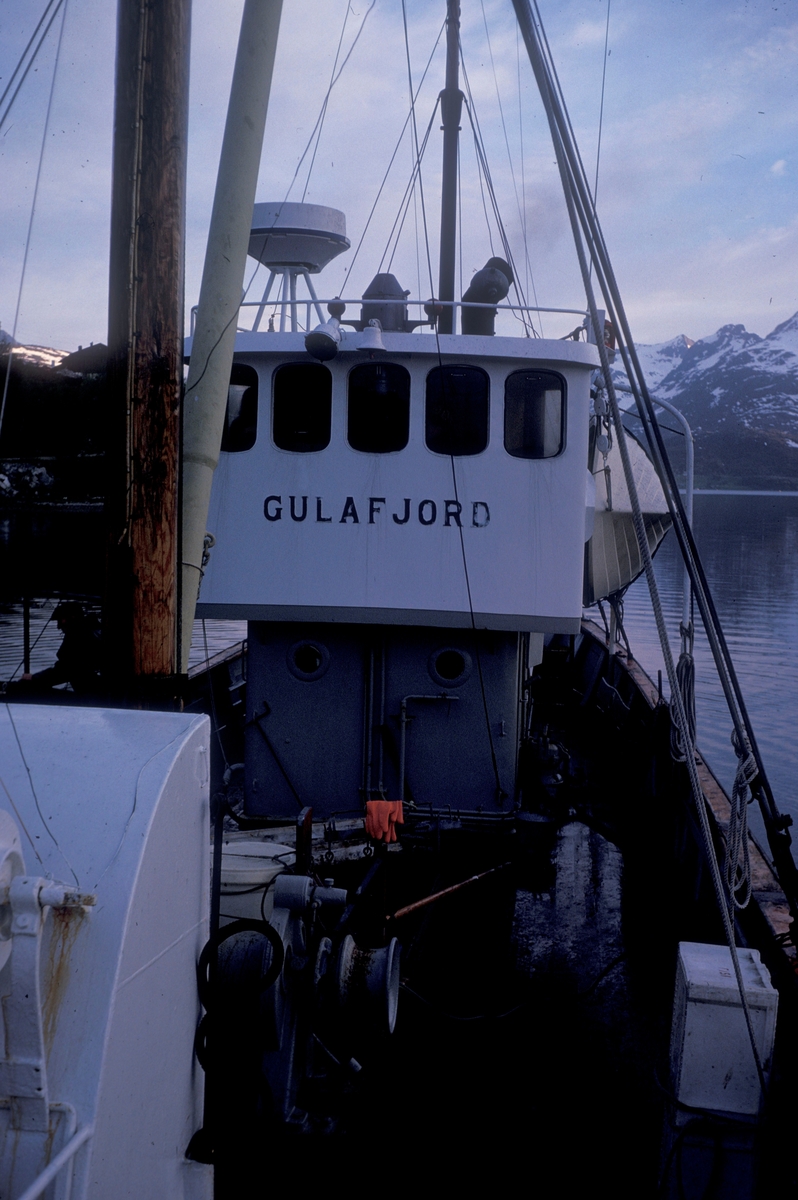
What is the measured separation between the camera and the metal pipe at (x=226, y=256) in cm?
475

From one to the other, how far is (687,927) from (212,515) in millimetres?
5937

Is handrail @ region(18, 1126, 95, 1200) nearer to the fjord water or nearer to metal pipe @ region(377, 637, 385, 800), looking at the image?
metal pipe @ region(377, 637, 385, 800)

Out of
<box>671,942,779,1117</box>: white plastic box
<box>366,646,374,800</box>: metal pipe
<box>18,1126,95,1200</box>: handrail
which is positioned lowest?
<box>671,942,779,1117</box>: white plastic box

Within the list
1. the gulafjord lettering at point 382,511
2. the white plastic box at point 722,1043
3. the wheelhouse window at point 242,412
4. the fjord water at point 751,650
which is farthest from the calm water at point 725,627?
the white plastic box at point 722,1043

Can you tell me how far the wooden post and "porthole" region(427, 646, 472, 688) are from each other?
496cm

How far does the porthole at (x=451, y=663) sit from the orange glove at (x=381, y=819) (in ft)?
7.56

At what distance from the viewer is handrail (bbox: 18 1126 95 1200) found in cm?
243

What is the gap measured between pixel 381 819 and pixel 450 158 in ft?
29.9

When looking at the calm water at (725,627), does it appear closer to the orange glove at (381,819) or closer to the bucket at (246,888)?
the bucket at (246,888)

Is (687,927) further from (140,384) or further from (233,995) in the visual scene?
(140,384)

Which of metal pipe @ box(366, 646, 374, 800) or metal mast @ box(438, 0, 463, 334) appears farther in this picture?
metal mast @ box(438, 0, 463, 334)

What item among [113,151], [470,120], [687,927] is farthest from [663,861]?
[470,120]

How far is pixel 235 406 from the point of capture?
28.9 ft

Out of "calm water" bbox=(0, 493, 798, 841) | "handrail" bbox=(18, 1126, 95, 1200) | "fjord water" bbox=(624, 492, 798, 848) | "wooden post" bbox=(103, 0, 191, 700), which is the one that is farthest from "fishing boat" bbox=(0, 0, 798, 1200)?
"fjord water" bbox=(624, 492, 798, 848)
